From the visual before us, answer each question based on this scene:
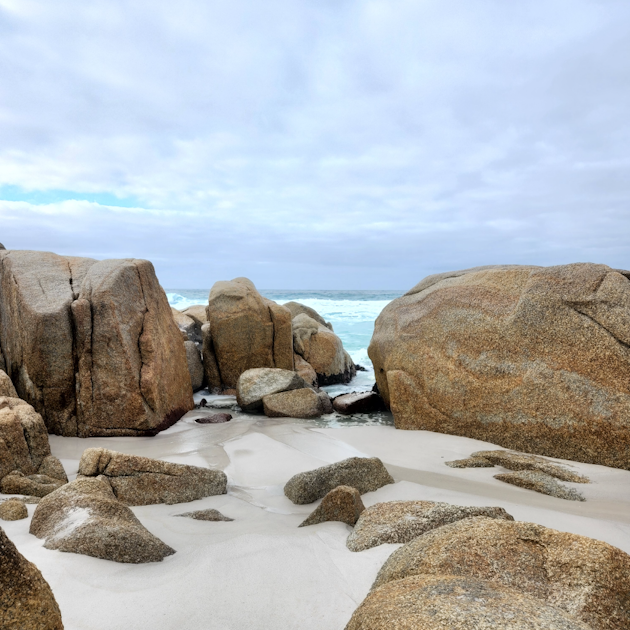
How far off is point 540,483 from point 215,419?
16.0 feet

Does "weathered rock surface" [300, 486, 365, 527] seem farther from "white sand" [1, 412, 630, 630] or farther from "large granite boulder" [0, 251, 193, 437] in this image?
"large granite boulder" [0, 251, 193, 437]

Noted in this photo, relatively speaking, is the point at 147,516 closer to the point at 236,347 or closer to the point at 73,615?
the point at 73,615

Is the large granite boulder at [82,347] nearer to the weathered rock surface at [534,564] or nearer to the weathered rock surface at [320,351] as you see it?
the weathered rock surface at [534,564]

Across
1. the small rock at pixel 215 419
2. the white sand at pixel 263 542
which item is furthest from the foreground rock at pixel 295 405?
the white sand at pixel 263 542

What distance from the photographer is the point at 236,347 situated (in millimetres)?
10273

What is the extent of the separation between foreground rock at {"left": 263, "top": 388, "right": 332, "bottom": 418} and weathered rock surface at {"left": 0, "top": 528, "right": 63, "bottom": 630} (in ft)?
21.1

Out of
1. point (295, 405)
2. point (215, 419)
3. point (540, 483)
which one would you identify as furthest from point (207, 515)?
point (295, 405)

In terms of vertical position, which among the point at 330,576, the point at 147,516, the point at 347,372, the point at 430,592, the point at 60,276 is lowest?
the point at 347,372

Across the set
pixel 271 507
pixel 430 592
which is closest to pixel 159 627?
pixel 430 592

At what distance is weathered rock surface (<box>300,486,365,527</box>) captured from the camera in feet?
11.3

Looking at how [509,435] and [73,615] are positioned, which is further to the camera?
[509,435]

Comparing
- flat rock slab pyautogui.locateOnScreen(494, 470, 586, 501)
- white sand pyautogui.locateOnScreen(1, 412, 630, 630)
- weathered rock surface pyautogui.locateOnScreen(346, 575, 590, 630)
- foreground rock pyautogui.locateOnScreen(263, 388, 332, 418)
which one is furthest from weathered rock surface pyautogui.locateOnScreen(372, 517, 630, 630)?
foreground rock pyautogui.locateOnScreen(263, 388, 332, 418)

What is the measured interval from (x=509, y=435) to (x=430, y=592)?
14.7 feet

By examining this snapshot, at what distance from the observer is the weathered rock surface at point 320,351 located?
39.3ft
